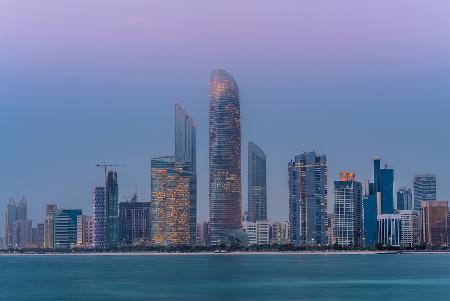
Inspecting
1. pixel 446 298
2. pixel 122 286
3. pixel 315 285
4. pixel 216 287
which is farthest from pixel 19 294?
pixel 446 298

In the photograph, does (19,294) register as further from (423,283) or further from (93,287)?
(423,283)

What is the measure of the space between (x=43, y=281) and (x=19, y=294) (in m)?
28.3

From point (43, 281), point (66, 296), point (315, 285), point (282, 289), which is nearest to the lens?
point (66, 296)

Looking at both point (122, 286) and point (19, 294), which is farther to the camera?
point (122, 286)

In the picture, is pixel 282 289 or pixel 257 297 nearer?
pixel 257 297

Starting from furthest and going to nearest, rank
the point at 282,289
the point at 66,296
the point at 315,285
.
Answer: the point at 315,285, the point at 282,289, the point at 66,296

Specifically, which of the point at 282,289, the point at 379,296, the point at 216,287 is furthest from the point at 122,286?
the point at 379,296

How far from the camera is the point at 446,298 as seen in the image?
104250mm

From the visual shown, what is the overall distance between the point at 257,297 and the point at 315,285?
22.2 metres

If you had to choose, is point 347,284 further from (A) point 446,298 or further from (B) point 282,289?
(A) point 446,298

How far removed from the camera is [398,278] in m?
144

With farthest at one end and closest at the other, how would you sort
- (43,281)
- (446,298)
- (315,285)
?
(43,281) < (315,285) < (446,298)

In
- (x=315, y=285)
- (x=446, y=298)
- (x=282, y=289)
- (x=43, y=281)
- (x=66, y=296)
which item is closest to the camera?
(x=446, y=298)

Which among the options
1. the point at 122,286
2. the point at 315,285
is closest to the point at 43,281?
the point at 122,286
